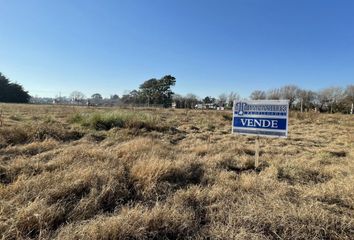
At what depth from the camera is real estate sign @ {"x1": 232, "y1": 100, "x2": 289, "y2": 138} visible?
16.4ft

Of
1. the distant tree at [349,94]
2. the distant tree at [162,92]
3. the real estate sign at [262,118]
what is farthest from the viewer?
the distant tree at [162,92]

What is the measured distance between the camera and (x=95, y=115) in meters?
10.7

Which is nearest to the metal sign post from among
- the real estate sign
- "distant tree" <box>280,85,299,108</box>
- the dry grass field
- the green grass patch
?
the real estate sign

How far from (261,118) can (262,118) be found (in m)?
0.02

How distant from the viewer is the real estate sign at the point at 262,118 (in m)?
5.01

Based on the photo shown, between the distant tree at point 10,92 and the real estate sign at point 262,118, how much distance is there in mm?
80270

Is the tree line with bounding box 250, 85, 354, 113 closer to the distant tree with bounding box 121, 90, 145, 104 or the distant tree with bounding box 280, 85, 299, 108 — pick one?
the distant tree with bounding box 280, 85, 299, 108

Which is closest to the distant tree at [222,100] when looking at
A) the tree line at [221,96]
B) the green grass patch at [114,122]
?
the tree line at [221,96]

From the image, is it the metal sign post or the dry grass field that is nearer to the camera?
the dry grass field

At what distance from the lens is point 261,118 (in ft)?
17.3

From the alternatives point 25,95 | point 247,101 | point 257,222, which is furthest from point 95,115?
point 25,95

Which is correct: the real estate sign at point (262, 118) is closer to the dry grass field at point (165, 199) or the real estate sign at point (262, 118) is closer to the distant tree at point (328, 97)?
the dry grass field at point (165, 199)

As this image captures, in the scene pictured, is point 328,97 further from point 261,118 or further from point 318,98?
point 261,118

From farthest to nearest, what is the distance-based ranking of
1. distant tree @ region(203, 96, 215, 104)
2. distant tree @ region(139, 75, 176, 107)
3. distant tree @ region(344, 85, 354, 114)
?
distant tree @ region(203, 96, 215, 104) < distant tree @ region(139, 75, 176, 107) < distant tree @ region(344, 85, 354, 114)
